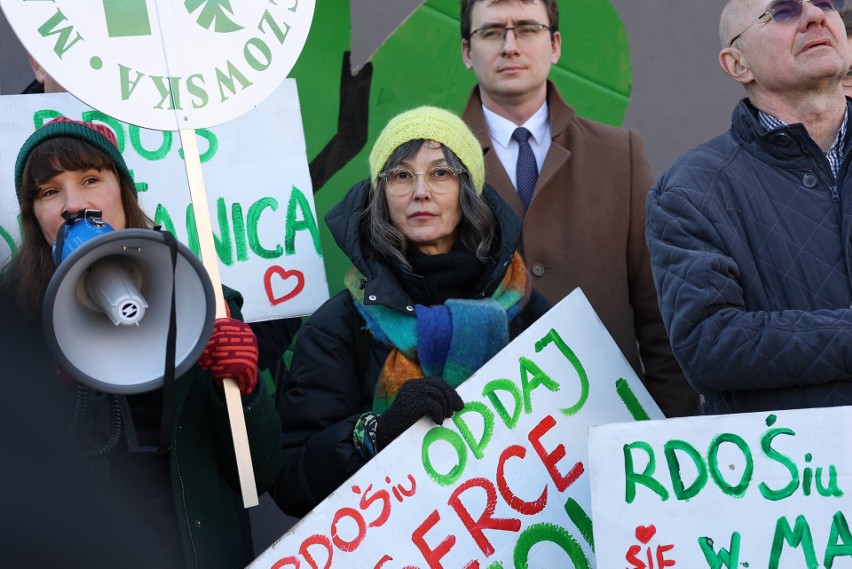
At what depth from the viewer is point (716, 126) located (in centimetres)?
488

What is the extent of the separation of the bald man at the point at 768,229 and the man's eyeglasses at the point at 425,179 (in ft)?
1.73

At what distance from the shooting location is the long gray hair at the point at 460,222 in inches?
128

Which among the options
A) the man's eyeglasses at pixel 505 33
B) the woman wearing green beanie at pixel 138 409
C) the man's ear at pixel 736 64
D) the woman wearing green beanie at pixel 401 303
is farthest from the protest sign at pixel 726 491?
the man's eyeglasses at pixel 505 33

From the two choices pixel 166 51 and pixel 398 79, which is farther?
pixel 398 79

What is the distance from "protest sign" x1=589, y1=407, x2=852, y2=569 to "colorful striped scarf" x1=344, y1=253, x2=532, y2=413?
526 mm

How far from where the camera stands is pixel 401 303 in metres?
3.15

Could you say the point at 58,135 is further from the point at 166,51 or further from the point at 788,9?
the point at 788,9

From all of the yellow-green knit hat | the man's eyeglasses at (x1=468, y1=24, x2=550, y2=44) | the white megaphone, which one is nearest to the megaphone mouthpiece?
the white megaphone

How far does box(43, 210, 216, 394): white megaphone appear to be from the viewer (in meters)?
2.43

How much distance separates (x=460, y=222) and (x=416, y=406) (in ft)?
2.23

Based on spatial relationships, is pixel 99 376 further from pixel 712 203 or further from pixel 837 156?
pixel 837 156

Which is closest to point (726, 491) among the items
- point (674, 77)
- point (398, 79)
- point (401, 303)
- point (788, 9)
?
point (401, 303)

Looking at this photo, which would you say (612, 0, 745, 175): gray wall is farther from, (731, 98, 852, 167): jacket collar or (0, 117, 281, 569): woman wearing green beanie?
(0, 117, 281, 569): woman wearing green beanie

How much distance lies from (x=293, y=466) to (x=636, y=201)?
4.39ft
